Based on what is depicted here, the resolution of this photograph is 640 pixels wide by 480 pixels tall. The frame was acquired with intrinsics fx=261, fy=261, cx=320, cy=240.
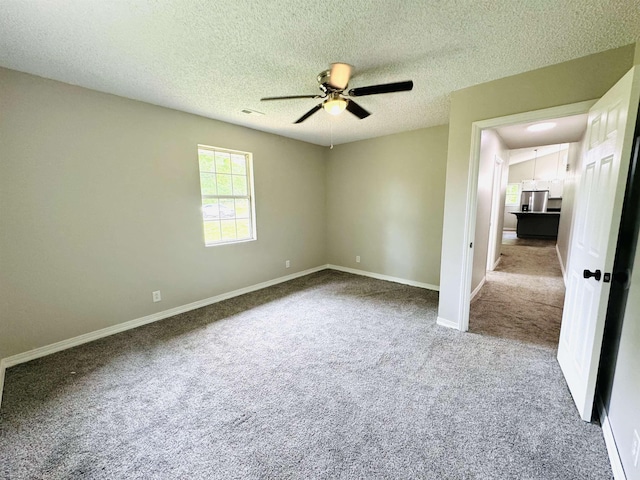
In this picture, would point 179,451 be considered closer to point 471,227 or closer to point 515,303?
point 471,227

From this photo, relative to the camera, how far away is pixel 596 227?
1641 millimetres

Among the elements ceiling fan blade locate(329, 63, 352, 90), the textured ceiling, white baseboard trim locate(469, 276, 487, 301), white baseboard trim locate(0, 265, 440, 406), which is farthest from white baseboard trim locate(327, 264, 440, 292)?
ceiling fan blade locate(329, 63, 352, 90)

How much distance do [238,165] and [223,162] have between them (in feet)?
0.78

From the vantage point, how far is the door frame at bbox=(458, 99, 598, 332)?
2.04 meters

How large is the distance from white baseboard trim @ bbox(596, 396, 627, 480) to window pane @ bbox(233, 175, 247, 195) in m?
4.07

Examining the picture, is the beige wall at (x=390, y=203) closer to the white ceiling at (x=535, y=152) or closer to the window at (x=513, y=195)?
the white ceiling at (x=535, y=152)

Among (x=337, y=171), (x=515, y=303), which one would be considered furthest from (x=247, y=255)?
(x=515, y=303)

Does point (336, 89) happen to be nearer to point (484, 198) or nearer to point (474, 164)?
point (474, 164)

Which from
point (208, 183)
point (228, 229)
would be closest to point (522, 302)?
point (228, 229)

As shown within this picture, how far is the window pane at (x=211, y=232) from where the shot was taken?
3523mm

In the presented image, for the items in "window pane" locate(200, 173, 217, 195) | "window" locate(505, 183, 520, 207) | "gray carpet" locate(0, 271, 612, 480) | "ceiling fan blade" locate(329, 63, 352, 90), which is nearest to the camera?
"gray carpet" locate(0, 271, 612, 480)

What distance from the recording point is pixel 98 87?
7.99ft

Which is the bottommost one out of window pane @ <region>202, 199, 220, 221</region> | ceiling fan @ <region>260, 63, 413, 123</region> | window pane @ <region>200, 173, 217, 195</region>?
window pane @ <region>202, 199, 220, 221</region>

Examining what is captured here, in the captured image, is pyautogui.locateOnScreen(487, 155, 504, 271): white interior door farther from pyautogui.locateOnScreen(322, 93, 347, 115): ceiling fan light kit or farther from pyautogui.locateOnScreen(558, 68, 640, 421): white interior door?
pyautogui.locateOnScreen(322, 93, 347, 115): ceiling fan light kit
